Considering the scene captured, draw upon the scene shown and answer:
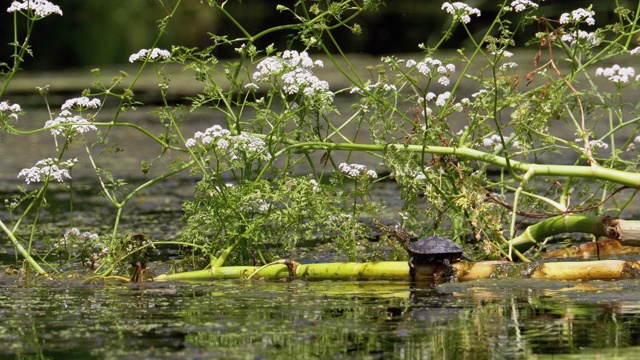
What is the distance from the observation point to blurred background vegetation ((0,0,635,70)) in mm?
18047

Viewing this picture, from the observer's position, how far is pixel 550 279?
486 cm

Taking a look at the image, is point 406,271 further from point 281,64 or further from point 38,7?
point 38,7

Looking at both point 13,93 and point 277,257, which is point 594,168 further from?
point 13,93

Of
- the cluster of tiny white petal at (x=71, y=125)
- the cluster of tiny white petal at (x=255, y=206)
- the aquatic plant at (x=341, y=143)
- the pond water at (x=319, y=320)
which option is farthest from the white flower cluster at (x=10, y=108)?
the cluster of tiny white petal at (x=255, y=206)

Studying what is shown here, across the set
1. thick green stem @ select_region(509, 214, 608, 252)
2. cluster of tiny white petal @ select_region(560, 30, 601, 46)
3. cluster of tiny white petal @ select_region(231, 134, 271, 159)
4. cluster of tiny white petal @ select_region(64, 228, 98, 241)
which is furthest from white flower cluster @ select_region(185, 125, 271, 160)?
cluster of tiny white petal @ select_region(560, 30, 601, 46)

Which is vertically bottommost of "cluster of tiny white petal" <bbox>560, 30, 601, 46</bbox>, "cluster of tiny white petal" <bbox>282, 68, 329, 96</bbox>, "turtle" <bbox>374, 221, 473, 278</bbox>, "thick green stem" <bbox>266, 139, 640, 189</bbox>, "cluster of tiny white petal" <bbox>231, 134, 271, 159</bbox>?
"turtle" <bbox>374, 221, 473, 278</bbox>

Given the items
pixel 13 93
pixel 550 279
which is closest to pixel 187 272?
pixel 550 279

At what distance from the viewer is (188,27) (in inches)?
770

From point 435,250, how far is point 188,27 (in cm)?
1509

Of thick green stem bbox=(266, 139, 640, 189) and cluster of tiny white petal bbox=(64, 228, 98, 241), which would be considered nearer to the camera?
thick green stem bbox=(266, 139, 640, 189)

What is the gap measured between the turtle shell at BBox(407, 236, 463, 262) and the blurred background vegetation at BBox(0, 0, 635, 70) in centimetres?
1216

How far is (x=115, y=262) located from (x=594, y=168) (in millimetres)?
2077

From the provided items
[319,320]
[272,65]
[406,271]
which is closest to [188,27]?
[272,65]

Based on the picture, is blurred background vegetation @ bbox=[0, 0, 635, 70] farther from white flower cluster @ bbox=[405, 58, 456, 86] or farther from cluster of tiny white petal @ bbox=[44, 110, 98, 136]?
white flower cluster @ bbox=[405, 58, 456, 86]
